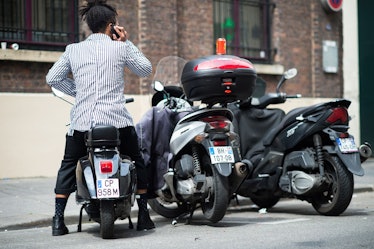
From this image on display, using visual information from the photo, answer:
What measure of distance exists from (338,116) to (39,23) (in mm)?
6740

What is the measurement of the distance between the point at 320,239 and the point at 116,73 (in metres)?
2.27

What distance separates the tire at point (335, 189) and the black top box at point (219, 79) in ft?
3.88

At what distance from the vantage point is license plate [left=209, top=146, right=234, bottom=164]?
6.75 metres

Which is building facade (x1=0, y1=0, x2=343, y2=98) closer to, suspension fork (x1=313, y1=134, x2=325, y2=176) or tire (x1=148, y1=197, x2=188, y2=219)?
tire (x1=148, y1=197, x2=188, y2=219)

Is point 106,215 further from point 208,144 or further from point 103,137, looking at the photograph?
point 208,144

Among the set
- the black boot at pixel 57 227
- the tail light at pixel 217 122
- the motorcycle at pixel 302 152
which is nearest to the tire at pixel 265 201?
the motorcycle at pixel 302 152

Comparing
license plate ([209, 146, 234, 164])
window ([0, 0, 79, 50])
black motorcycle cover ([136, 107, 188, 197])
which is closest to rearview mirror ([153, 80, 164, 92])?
black motorcycle cover ([136, 107, 188, 197])

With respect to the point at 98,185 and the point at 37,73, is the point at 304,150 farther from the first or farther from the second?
the point at 37,73

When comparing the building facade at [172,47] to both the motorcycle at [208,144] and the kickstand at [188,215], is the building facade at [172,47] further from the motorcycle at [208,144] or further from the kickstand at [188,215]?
the motorcycle at [208,144]

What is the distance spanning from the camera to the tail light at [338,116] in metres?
7.61

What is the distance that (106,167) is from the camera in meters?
6.14

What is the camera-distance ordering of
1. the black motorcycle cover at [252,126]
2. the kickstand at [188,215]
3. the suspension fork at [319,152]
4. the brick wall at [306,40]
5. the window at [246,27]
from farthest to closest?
the brick wall at [306,40], the window at [246,27], the black motorcycle cover at [252,126], the suspension fork at [319,152], the kickstand at [188,215]

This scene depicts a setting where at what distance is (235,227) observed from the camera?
698 cm

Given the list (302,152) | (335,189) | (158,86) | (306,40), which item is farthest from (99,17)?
(306,40)
